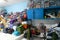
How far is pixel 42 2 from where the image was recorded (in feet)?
6.03

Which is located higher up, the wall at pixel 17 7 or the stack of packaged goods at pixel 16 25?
the wall at pixel 17 7

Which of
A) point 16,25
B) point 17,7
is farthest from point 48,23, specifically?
point 17,7

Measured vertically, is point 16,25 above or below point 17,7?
Answer: below

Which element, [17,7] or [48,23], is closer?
[48,23]

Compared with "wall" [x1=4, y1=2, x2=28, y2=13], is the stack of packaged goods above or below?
below

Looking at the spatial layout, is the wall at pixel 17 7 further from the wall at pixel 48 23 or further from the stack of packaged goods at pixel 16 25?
the wall at pixel 48 23

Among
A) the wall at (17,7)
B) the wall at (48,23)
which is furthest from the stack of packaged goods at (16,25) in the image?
the wall at (48,23)

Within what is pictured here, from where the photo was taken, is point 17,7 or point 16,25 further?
point 17,7

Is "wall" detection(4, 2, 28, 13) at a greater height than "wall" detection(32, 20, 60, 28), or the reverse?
"wall" detection(4, 2, 28, 13)

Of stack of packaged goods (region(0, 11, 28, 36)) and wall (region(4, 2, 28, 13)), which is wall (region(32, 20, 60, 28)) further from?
wall (region(4, 2, 28, 13))

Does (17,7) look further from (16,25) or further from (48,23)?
(48,23)

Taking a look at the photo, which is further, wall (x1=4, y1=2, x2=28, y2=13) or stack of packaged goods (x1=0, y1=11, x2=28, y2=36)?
wall (x1=4, y1=2, x2=28, y2=13)

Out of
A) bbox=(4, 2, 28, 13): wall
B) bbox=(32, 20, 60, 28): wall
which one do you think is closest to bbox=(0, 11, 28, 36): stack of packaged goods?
bbox=(4, 2, 28, 13): wall

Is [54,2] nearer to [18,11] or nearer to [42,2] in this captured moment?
[42,2]
